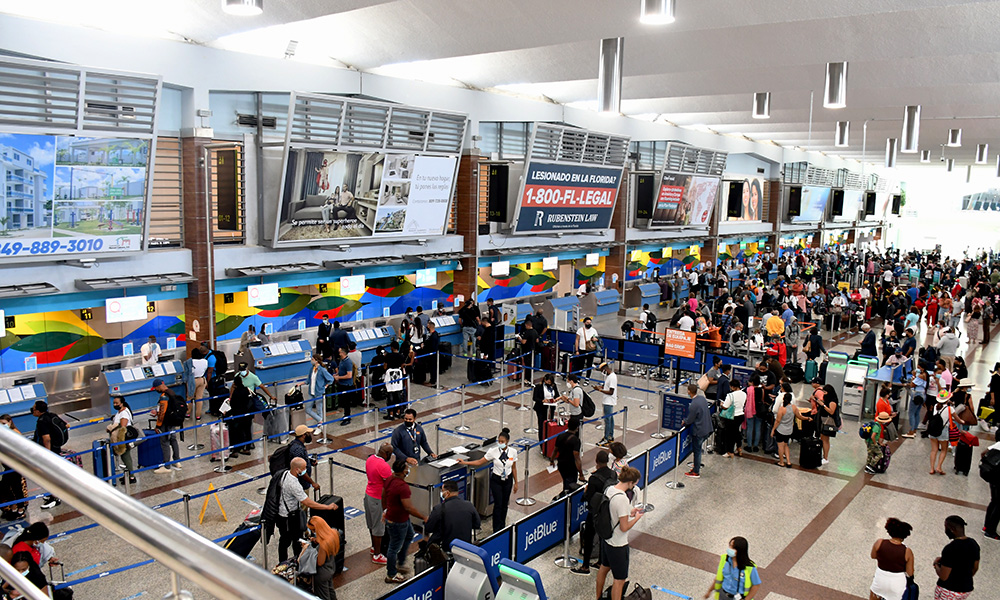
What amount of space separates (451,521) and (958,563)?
4.73 meters

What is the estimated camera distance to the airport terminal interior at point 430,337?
7.89 metres

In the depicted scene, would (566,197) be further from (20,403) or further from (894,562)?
(894,562)

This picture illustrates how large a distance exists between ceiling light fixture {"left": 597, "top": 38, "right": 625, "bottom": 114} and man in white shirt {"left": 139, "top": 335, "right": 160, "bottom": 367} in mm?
9491

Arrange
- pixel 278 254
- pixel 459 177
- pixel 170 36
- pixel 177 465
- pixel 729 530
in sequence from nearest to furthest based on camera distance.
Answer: pixel 729 530
pixel 177 465
pixel 170 36
pixel 278 254
pixel 459 177

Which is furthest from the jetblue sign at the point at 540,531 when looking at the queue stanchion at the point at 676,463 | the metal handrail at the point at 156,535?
the metal handrail at the point at 156,535

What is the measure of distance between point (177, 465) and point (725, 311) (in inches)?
591

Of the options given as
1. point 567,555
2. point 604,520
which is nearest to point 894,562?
point 604,520

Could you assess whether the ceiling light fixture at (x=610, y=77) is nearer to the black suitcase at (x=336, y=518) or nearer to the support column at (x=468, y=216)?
the black suitcase at (x=336, y=518)

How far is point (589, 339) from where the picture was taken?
16.2 meters

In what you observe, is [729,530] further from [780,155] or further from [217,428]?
[780,155]

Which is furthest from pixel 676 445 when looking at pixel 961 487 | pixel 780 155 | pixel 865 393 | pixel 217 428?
pixel 780 155

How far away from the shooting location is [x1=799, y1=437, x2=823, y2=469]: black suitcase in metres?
11.4

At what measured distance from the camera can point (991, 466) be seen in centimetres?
891

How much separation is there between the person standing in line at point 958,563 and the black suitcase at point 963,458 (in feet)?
16.8
